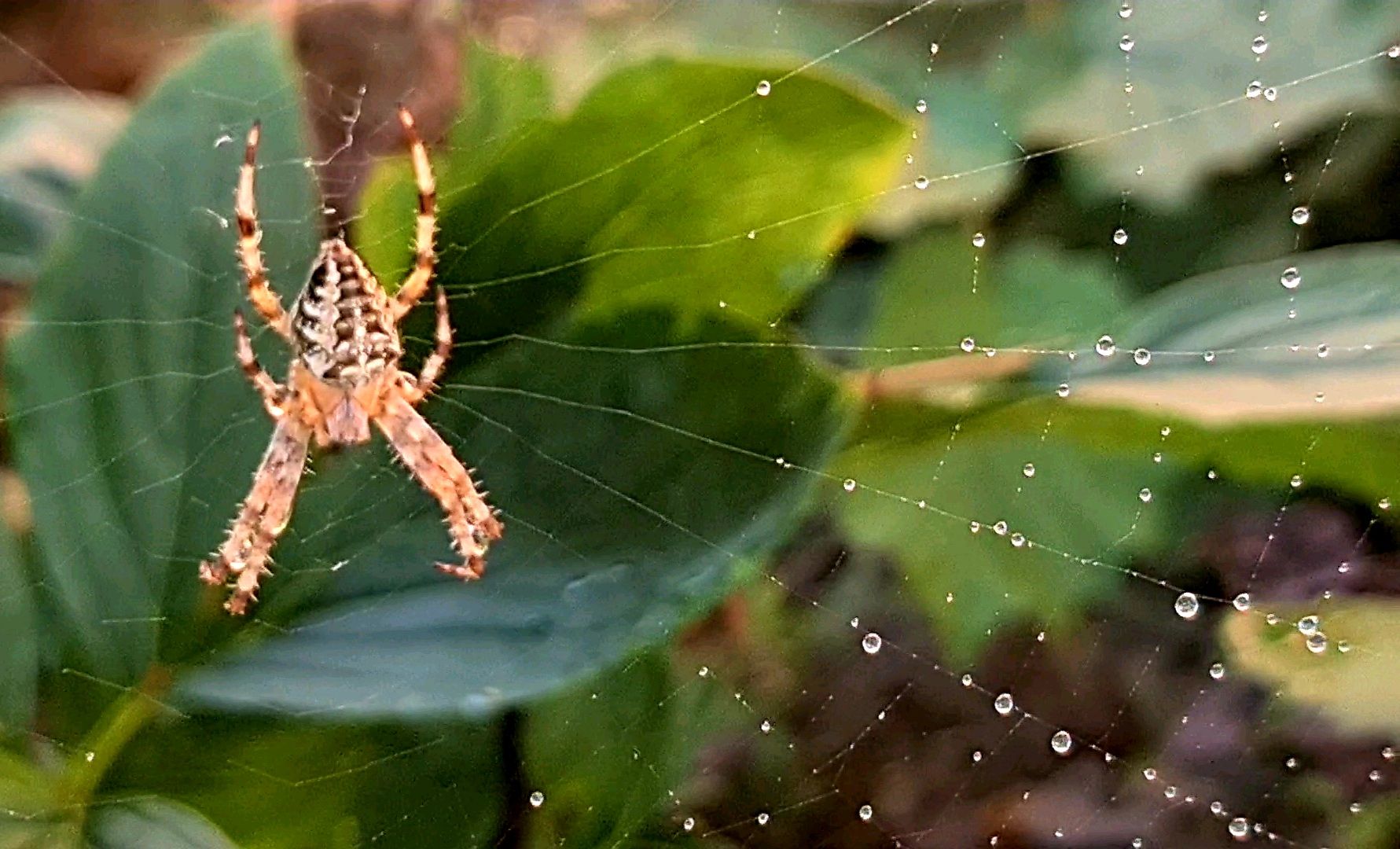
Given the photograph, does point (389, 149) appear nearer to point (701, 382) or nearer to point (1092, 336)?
point (701, 382)

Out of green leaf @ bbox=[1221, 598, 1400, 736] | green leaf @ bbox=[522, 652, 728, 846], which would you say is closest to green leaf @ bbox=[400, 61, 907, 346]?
green leaf @ bbox=[522, 652, 728, 846]

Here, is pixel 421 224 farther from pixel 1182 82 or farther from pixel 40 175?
pixel 1182 82

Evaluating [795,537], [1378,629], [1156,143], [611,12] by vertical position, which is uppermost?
[611,12]

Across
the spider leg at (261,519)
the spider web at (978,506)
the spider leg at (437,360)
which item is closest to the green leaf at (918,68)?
the spider web at (978,506)

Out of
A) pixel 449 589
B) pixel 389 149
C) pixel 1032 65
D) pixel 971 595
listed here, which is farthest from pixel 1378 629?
pixel 389 149

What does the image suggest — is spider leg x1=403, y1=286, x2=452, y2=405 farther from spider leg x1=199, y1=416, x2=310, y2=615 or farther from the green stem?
the green stem

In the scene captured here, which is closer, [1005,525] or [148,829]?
[148,829]

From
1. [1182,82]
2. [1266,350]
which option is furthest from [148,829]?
[1182,82]
